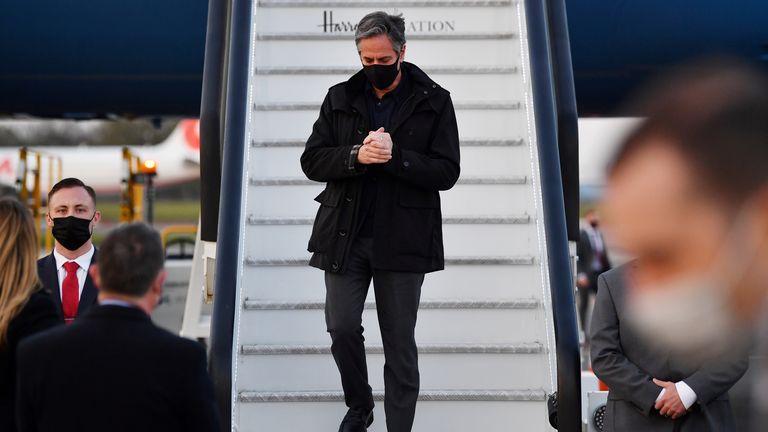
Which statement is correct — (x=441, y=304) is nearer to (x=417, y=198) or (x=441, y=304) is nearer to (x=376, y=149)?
(x=417, y=198)

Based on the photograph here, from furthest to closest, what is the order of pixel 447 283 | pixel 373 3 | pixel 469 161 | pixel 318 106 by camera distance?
pixel 373 3, pixel 318 106, pixel 469 161, pixel 447 283

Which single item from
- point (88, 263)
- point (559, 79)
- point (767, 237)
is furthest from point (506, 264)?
point (767, 237)

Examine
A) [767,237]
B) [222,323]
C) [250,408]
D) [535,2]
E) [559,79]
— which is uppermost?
[535,2]

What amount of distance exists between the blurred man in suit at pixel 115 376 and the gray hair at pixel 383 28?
6.97 feet

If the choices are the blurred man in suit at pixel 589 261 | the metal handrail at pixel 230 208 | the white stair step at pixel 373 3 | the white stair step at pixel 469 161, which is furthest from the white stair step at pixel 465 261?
the blurred man in suit at pixel 589 261

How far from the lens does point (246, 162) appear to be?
586 cm

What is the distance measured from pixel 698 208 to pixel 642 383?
2.22 meters

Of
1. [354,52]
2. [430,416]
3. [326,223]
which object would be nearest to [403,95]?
[326,223]

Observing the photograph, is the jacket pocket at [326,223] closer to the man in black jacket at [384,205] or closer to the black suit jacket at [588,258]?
the man in black jacket at [384,205]

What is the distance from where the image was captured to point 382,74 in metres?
4.56

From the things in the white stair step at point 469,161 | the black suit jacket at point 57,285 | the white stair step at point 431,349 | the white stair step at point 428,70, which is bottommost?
the white stair step at point 431,349

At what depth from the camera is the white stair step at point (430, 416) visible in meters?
5.15

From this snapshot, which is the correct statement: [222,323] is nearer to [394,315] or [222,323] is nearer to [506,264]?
[394,315]

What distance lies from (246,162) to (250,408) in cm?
138
